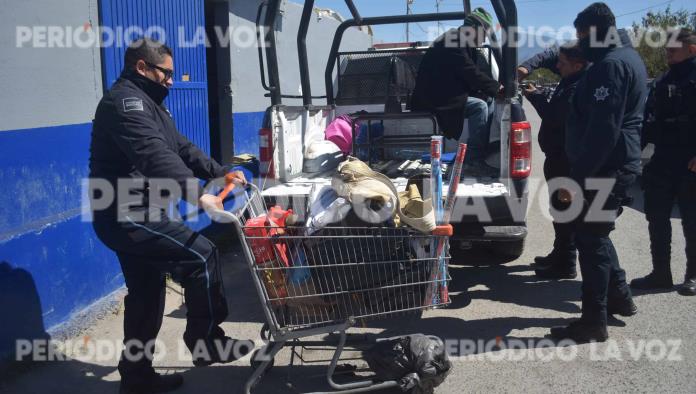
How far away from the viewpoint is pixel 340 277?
10.4 feet

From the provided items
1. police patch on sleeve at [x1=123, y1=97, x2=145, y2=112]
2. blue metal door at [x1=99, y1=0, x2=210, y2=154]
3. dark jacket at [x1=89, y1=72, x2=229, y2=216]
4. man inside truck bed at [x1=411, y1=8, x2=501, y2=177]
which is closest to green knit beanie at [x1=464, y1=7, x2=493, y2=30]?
man inside truck bed at [x1=411, y1=8, x2=501, y2=177]

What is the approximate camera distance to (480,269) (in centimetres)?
573

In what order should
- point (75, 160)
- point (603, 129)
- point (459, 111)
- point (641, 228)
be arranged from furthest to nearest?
point (641, 228) → point (459, 111) → point (75, 160) → point (603, 129)

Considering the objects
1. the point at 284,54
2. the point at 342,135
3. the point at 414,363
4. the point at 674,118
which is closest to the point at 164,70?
the point at 414,363

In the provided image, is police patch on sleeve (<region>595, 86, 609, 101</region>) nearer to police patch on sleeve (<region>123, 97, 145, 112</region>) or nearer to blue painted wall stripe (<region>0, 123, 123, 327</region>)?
police patch on sleeve (<region>123, 97, 145, 112</region>)

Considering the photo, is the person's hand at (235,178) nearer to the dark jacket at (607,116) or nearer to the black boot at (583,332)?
the dark jacket at (607,116)

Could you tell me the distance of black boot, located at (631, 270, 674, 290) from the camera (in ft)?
16.3

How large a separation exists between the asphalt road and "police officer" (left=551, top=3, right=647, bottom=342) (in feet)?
0.95

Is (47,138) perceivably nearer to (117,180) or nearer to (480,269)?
(117,180)

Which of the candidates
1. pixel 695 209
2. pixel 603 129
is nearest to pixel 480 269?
pixel 695 209

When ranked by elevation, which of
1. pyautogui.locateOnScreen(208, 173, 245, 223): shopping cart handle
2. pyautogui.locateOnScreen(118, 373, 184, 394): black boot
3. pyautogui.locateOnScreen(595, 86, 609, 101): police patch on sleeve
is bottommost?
pyautogui.locateOnScreen(118, 373, 184, 394): black boot

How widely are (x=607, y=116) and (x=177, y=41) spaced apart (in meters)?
4.75

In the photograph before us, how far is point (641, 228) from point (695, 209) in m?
2.25

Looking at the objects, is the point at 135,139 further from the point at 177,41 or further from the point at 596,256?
the point at 177,41
